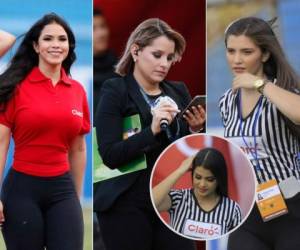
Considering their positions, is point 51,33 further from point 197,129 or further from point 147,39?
point 197,129

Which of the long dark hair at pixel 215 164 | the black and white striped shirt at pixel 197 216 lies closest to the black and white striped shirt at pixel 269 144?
the long dark hair at pixel 215 164

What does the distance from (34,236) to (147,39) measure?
1099 millimetres

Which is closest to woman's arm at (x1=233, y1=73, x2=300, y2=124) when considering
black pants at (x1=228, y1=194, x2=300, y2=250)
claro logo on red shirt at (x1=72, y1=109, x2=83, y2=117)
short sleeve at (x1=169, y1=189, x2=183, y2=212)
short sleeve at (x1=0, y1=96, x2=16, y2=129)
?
black pants at (x1=228, y1=194, x2=300, y2=250)

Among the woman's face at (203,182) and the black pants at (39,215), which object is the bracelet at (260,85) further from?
the black pants at (39,215)

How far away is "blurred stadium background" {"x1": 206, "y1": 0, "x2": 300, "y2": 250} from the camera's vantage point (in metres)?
3.01

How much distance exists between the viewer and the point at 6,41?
3049 millimetres

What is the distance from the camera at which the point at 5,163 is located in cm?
294

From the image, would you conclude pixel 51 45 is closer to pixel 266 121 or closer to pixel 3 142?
pixel 3 142

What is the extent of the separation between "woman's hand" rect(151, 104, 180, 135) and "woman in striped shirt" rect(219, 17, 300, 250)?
319mm

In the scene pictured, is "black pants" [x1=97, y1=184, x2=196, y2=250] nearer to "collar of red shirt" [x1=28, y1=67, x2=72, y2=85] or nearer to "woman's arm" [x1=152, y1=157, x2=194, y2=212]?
"woman's arm" [x1=152, y1=157, x2=194, y2=212]

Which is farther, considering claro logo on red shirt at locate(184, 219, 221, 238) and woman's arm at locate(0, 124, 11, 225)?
claro logo on red shirt at locate(184, 219, 221, 238)

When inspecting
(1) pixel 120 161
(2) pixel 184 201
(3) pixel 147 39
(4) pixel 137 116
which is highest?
(3) pixel 147 39

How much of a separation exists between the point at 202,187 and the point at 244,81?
1.88 ft

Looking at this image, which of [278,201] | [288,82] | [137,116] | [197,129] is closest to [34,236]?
[137,116]
